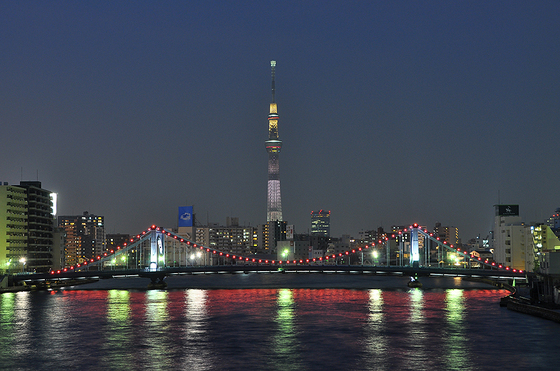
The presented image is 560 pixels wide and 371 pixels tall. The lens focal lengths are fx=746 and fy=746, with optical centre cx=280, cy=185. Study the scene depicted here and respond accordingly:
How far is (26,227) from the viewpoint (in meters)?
128

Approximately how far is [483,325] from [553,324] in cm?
485

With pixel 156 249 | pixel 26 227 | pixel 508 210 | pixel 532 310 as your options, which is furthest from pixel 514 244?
pixel 26 227

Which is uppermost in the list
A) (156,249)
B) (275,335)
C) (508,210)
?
(508,210)

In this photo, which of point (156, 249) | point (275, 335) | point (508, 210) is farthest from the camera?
point (508, 210)

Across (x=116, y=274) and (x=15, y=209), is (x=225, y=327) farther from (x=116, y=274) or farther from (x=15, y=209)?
(x=15, y=209)

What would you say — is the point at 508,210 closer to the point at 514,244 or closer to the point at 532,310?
the point at 514,244

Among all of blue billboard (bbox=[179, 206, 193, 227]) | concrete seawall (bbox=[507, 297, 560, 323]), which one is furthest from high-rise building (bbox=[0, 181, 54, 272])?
concrete seawall (bbox=[507, 297, 560, 323])

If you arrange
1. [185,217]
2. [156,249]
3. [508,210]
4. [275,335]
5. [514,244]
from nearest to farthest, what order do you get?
[275,335] → [156,249] → [514,244] → [508,210] → [185,217]

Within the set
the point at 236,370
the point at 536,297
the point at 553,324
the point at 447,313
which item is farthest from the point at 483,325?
the point at 236,370

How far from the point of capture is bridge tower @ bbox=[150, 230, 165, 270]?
346ft

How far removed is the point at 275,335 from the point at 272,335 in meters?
0.19

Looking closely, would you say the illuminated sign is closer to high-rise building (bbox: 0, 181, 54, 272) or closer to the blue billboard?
the blue billboard

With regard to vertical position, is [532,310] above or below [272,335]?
above

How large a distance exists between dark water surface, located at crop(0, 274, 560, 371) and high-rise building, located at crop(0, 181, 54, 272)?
158 ft
